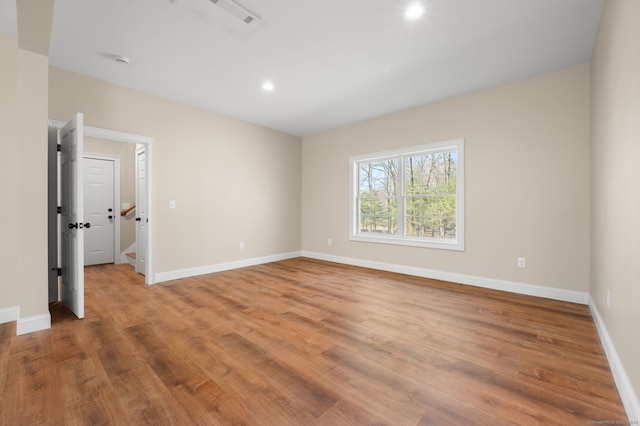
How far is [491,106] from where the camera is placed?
3.72 metres

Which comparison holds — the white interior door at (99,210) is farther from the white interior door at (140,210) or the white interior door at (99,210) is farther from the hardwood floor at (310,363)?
the hardwood floor at (310,363)

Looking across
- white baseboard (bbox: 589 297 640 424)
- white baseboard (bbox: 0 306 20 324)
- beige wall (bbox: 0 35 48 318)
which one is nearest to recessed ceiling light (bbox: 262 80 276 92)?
beige wall (bbox: 0 35 48 318)

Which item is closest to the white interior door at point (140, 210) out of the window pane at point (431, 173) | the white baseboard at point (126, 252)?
the white baseboard at point (126, 252)

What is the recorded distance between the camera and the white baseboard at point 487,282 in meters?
3.17

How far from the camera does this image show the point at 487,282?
12.3ft

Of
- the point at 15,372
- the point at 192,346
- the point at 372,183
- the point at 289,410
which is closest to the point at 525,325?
the point at 289,410

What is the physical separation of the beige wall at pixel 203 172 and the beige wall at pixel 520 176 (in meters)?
2.45

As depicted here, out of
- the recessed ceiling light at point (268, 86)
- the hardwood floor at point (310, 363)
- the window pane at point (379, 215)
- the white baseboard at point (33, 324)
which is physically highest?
the recessed ceiling light at point (268, 86)

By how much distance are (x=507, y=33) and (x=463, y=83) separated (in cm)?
102

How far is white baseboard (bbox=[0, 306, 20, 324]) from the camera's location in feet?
8.59

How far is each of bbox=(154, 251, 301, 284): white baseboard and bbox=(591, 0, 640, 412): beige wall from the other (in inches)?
185

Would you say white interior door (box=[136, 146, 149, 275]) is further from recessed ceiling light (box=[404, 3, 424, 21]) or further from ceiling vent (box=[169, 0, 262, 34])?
recessed ceiling light (box=[404, 3, 424, 21])

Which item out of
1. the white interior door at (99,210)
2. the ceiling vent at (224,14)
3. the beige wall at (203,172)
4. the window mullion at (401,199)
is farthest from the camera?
the white interior door at (99,210)

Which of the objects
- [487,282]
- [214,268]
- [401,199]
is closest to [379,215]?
[401,199]
